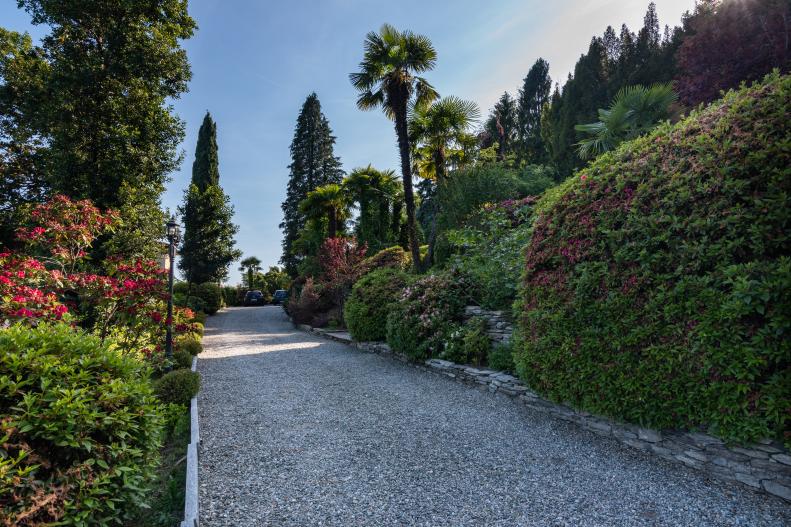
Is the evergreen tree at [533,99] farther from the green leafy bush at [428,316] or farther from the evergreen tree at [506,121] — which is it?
the green leafy bush at [428,316]

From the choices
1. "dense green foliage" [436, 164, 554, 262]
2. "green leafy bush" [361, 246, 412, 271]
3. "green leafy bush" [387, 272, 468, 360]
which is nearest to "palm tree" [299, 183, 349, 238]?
"green leafy bush" [361, 246, 412, 271]

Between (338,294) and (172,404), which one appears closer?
(172,404)

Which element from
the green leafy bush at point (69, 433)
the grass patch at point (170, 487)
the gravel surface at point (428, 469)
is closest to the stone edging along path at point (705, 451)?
the gravel surface at point (428, 469)

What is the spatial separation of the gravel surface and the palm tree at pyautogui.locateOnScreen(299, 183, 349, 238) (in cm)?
1378

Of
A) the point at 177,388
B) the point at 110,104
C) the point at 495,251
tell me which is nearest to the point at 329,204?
the point at 110,104

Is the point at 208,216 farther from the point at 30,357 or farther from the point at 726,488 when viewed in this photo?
the point at 726,488

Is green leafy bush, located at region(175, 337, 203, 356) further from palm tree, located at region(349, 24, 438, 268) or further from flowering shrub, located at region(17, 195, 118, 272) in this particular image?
palm tree, located at region(349, 24, 438, 268)

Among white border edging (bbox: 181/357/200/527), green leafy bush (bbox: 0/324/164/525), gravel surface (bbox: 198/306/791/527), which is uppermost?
green leafy bush (bbox: 0/324/164/525)

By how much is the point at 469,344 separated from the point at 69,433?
200 inches

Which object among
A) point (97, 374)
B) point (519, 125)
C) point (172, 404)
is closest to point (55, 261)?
point (172, 404)

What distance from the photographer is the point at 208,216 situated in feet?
70.5

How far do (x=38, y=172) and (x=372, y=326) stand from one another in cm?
1329

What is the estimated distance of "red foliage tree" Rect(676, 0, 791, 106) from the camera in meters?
9.60

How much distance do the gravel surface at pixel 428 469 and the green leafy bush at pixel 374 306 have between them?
3442 mm
